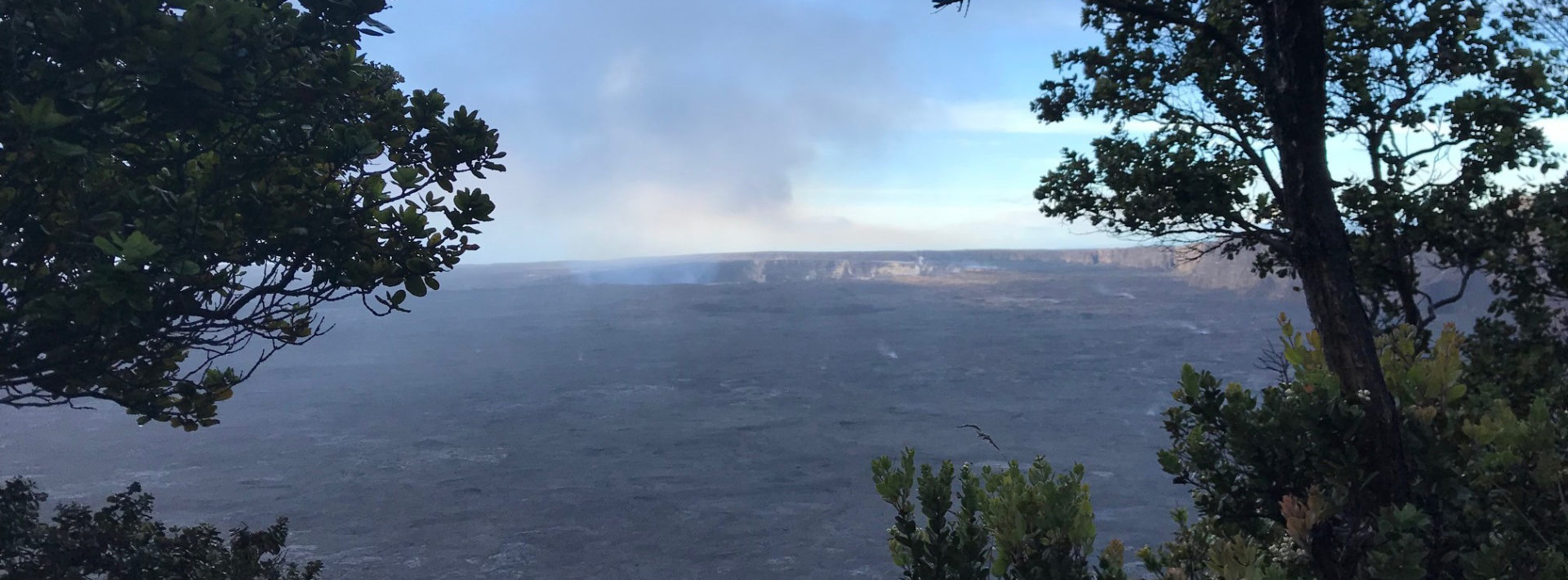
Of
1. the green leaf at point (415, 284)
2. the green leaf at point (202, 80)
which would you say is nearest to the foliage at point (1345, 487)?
the green leaf at point (415, 284)

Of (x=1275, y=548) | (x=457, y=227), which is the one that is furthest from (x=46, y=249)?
(x=1275, y=548)

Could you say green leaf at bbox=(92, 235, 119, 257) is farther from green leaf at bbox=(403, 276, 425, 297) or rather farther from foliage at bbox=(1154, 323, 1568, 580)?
foliage at bbox=(1154, 323, 1568, 580)

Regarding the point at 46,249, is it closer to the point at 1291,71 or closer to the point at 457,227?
the point at 457,227

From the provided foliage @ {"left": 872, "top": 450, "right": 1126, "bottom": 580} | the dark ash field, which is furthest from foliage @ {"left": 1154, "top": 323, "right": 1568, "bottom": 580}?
the dark ash field

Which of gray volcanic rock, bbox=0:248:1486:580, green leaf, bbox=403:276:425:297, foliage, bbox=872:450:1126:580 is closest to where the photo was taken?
foliage, bbox=872:450:1126:580

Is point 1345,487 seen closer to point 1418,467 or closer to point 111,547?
point 1418,467

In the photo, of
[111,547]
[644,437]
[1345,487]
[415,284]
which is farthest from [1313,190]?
[644,437]
